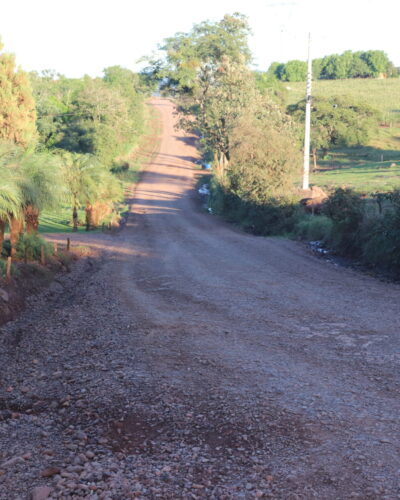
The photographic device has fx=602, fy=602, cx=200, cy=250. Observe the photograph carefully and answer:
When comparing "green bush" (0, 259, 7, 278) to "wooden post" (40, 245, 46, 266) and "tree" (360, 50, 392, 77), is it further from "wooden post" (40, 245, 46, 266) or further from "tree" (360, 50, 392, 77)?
"tree" (360, 50, 392, 77)

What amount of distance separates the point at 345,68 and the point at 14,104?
128782mm

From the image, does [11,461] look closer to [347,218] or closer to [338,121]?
[347,218]

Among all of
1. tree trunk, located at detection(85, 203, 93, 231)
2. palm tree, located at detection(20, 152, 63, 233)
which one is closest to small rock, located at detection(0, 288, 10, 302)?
palm tree, located at detection(20, 152, 63, 233)

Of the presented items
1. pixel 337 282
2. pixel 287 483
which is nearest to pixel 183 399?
pixel 287 483

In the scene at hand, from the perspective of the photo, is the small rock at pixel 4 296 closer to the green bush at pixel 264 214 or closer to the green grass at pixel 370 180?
the green bush at pixel 264 214

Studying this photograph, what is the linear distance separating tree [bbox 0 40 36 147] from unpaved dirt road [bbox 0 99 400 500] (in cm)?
870

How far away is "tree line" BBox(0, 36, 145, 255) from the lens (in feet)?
46.1

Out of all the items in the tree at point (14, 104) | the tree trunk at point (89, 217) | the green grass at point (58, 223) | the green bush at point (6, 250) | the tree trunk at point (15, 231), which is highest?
the tree at point (14, 104)

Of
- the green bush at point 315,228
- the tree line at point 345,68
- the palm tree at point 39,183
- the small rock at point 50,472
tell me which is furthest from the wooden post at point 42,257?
the tree line at point 345,68

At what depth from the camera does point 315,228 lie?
2305cm

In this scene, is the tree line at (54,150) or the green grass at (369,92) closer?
the tree line at (54,150)

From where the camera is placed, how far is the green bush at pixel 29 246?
48.6ft

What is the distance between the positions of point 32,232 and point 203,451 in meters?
11.7

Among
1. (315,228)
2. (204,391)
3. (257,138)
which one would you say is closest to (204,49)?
(257,138)
